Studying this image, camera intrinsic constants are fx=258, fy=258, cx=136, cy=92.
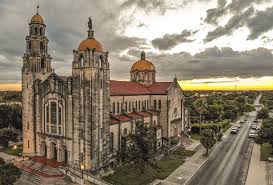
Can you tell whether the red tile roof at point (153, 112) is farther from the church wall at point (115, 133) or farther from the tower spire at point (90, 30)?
the tower spire at point (90, 30)

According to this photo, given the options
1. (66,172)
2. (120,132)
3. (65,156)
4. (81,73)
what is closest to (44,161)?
(65,156)

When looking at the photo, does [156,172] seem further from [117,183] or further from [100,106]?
[100,106]

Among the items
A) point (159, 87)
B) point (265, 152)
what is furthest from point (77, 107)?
point (265, 152)

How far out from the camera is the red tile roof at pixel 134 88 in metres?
51.9

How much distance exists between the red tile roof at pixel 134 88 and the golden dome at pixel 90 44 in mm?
10574

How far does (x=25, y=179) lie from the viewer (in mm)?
39062

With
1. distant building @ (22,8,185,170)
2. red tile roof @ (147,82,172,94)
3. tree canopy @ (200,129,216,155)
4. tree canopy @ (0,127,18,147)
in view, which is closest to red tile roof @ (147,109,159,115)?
distant building @ (22,8,185,170)

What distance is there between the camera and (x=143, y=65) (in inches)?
2783

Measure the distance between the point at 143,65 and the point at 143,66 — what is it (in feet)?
1.03

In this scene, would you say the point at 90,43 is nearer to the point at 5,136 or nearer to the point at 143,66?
the point at 143,66

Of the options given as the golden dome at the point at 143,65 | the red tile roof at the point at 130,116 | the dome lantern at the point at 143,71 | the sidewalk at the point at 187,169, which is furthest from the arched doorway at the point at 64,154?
the golden dome at the point at 143,65

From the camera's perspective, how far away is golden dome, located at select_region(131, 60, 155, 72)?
7031 cm

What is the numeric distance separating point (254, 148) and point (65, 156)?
42.4m

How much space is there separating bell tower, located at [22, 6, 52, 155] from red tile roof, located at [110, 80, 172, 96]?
13230mm
